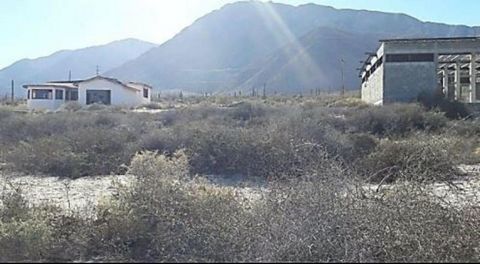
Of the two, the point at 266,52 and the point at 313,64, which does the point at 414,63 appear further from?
the point at 266,52

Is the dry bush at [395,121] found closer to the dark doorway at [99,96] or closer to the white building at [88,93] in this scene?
the white building at [88,93]

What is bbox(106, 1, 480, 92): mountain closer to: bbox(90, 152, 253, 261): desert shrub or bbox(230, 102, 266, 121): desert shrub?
bbox(230, 102, 266, 121): desert shrub

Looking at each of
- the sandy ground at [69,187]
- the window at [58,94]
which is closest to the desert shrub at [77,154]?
the sandy ground at [69,187]

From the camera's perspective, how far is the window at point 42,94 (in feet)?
185

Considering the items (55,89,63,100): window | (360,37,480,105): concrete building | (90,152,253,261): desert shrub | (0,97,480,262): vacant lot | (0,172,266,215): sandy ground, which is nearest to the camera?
(0,97,480,262): vacant lot

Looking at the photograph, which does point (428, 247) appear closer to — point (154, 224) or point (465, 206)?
point (465, 206)

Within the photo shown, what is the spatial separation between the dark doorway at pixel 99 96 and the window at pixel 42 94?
12.2ft

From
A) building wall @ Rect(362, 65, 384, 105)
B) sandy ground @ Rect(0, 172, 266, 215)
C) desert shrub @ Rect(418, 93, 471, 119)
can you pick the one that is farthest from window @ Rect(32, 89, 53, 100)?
sandy ground @ Rect(0, 172, 266, 215)

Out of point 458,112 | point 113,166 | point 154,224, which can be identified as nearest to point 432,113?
point 458,112

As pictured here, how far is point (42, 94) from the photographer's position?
56.7 metres

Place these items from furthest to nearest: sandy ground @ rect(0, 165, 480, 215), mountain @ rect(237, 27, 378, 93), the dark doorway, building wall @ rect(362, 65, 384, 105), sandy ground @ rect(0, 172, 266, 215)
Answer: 1. mountain @ rect(237, 27, 378, 93)
2. the dark doorway
3. building wall @ rect(362, 65, 384, 105)
4. sandy ground @ rect(0, 172, 266, 215)
5. sandy ground @ rect(0, 165, 480, 215)

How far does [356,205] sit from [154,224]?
2547mm

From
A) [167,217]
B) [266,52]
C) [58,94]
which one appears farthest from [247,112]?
[266,52]

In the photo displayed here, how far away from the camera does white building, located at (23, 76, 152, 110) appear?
5656 cm
